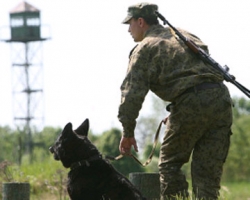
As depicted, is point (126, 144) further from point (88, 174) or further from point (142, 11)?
point (142, 11)

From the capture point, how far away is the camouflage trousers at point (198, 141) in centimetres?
878

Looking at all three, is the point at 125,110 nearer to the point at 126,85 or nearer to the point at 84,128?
the point at 126,85

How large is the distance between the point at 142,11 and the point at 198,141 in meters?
1.33

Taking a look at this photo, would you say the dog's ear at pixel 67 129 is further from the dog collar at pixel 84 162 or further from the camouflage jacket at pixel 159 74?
the camouflage jacket at pixel 159 74

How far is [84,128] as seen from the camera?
31.4 ft

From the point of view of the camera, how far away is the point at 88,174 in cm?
915

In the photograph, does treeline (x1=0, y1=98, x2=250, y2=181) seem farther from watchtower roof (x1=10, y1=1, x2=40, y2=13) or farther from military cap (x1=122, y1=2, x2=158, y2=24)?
watchtower roof (x1=10, y1=1, x2=40, y2=13)

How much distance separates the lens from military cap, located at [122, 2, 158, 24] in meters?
9.12

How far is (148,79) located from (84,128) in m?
1.08

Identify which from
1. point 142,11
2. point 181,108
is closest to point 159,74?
point 181,108

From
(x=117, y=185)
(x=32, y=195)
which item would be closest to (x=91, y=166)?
(x=117, y=185)

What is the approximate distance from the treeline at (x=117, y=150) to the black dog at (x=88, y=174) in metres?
10.5

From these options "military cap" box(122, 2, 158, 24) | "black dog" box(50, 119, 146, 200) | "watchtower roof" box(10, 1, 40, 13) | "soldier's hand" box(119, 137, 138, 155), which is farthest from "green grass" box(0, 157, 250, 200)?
"watchtower roof" box(10, 1, 40, 13)

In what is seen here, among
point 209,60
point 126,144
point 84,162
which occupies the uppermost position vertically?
point 209,60
